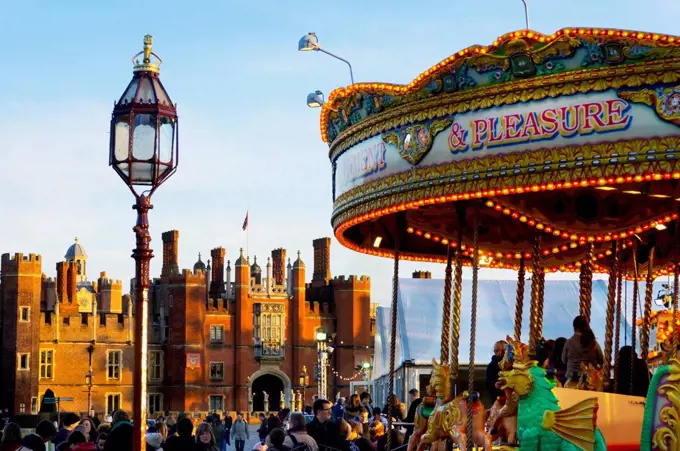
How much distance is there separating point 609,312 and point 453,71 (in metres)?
4.02

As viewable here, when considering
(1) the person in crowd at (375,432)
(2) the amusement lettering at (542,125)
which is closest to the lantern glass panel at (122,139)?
(2) the amusement lettering at (542,125)

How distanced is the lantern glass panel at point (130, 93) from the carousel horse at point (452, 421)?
324 cm

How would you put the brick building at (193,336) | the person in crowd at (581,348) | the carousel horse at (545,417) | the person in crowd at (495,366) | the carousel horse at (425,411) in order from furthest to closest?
the brick building at (193,336) → the person in crowd at (581,348) → the person in crowd at (495,366) → the carousel horse at (425,411) → the carousel horse at (545,417)

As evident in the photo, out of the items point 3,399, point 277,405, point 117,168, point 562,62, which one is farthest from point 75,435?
point 277,405

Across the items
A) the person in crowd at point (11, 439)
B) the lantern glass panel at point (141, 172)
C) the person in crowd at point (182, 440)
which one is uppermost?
the lantern glass panel at point (141, 172)

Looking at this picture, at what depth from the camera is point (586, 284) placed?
45.6 ft

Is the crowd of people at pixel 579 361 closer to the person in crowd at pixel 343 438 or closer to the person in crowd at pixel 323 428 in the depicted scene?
the person in crowd at pixel 343 438

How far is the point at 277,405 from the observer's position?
239 ft

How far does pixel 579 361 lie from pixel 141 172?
17.7ft

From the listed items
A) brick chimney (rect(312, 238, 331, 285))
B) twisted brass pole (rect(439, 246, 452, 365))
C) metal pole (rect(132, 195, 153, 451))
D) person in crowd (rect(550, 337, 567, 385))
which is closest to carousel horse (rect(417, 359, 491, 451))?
twisted brass pole (rect(439, 246, 452, 365))

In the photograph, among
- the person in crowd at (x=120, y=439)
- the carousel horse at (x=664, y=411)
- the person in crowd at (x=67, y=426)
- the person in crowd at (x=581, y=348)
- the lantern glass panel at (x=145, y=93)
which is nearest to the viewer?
the carousel horse at (x=664, y=411)

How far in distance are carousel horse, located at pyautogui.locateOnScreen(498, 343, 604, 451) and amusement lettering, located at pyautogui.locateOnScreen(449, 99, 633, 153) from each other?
1.81 metres

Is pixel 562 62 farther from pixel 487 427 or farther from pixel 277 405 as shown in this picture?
pixel 277 405

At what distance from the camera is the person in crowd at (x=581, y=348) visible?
12453mm
